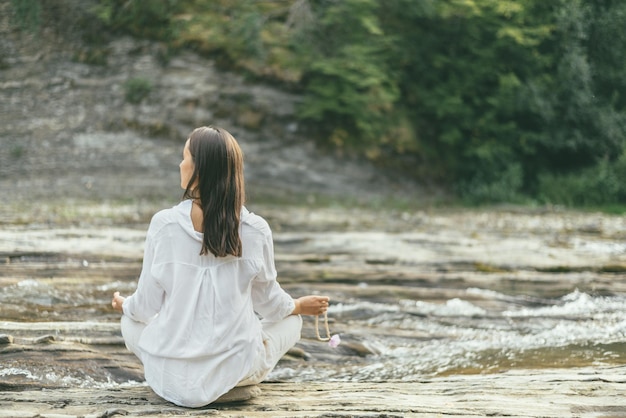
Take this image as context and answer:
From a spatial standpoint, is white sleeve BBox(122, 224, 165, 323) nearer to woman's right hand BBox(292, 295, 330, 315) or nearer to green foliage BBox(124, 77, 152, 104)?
woman's right hand BBox(292, 295, 330, 315)

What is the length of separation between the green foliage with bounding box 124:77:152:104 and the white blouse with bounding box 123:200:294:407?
17878 millimetres

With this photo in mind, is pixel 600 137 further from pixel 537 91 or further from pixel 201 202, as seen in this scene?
pixel 201 202

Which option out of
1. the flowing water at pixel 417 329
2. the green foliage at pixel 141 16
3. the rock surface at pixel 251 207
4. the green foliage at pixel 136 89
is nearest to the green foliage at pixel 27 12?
the rock surface at pixel 251 207

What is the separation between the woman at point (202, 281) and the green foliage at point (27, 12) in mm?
19299

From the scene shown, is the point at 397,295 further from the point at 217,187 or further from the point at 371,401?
the point at 217,187

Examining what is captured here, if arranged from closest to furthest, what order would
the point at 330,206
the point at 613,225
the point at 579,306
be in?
the point at 579,306, the point at 613,225, the point at 330,206

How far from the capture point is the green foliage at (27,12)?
21.0 meters

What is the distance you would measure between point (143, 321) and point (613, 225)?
14.2 metres

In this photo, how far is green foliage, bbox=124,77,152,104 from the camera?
68.5ft

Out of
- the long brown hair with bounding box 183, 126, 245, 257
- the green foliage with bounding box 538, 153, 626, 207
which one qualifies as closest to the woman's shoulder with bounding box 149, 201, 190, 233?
the long brown hair with bounding box 183, 126, 245, 257

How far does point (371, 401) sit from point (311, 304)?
0.54 metres

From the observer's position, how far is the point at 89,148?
20.0 meters

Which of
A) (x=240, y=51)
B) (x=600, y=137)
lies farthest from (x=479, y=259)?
(x=600, y=137)

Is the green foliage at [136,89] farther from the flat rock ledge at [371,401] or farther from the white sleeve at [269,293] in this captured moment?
the white sleeve at [269,293]
